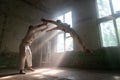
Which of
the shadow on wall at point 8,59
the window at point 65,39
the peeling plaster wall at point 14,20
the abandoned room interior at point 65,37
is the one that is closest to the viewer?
the abandoned room interior at point 65,37

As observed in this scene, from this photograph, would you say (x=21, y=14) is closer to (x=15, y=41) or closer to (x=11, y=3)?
(x=11, y=3)

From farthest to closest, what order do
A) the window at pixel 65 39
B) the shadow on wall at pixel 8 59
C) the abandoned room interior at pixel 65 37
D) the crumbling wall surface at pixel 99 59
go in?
the window at pixel 65 39, the shadow on wall at pixel 8 59, the abandoned room interior at pixel 65 37, the crumbling wall surface at pixel 99 59

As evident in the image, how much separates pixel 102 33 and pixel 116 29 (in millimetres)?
597

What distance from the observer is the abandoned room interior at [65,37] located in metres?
4.04

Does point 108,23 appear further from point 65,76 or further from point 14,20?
point 14,20

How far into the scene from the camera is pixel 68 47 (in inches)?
225

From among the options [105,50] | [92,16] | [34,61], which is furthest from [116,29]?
[34,61]

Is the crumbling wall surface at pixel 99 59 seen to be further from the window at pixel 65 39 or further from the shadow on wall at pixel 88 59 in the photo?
the window at pixel 65 39

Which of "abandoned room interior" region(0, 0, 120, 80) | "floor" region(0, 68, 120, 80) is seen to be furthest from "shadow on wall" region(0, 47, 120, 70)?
"floor" region(0, 68, 120, 80)

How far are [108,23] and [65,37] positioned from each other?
2536 mm

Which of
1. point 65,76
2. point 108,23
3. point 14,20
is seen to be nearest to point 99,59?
point 108,23

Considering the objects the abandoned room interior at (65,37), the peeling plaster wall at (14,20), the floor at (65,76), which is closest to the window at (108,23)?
the abandoned room interior at (65,37)

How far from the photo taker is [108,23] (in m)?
4.32

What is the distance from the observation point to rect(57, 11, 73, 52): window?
5.71 m
